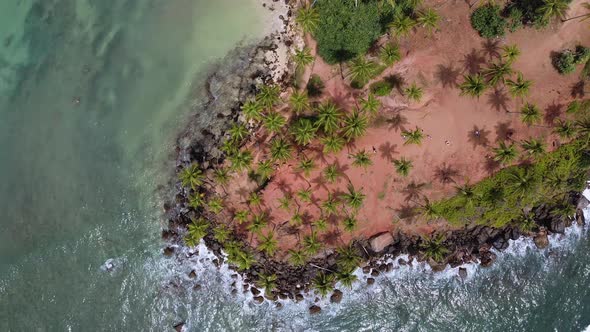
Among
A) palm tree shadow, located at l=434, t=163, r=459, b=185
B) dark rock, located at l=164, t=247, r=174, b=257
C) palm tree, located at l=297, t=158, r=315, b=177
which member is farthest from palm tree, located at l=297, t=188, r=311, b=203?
dark rock, located at l=164, t=247, r=174, b=257

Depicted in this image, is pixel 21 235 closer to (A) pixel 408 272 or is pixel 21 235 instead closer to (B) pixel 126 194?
(B) pixel 126 194

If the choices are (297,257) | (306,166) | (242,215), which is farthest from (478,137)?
(242,215)

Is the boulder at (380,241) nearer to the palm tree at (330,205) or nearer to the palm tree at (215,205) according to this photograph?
the palm tree at (330,205)

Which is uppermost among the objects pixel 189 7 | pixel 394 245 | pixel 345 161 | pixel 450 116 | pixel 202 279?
pixel 189 7

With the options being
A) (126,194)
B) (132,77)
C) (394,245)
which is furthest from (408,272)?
(132,77)

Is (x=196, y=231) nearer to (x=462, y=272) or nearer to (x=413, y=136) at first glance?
(x=413, y=136)
